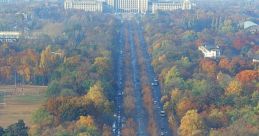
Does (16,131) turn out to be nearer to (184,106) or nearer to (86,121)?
(86,121)

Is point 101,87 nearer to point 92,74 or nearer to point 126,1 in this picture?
point 92,74

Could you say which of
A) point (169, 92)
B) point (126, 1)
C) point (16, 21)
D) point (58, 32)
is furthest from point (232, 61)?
point (126, 1)

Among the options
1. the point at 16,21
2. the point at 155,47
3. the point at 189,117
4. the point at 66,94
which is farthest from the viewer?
the point at 16,21

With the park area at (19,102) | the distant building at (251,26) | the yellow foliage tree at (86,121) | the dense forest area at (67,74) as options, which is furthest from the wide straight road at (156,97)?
the distant building at (251,26)

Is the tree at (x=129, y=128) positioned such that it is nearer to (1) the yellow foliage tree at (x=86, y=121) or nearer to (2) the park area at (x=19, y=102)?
(1) the yellow foliage tree at (x=86, y=121)

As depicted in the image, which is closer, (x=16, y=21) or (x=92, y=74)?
(x=92, y=74)

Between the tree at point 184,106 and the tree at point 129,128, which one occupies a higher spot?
the tree at point 184,106
